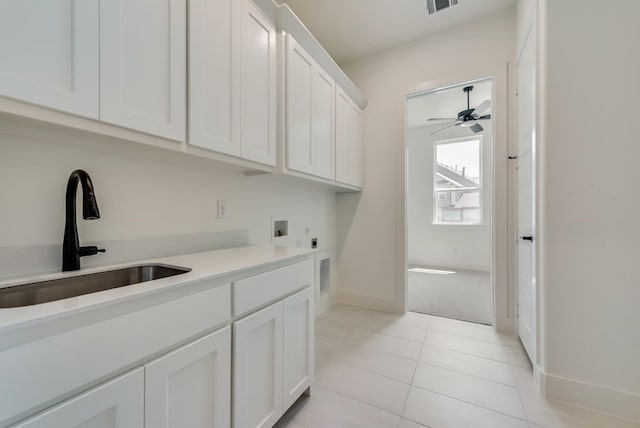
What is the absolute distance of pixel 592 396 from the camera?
1465mm

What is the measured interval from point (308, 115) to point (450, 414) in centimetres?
217

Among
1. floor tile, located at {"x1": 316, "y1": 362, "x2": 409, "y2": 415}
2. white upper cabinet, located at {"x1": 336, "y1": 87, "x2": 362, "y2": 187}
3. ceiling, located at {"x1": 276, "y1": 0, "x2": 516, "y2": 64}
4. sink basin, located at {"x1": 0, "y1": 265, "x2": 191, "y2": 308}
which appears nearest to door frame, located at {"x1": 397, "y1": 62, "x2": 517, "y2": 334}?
ceiling, located at {"x1": 276, "y1": 0, "x2": 516, "y2": 64}

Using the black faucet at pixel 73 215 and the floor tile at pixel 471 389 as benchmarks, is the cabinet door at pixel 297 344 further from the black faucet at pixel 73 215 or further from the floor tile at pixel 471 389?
the black faucet at pixel 73 215

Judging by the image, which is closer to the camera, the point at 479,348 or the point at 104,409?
the point at 104,409

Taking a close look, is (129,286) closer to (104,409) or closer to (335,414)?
(104,409)

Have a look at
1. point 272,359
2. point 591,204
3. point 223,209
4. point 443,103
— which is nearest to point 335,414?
point 272,359

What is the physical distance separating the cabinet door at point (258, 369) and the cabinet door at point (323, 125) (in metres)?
1.28

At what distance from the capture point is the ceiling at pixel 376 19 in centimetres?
232

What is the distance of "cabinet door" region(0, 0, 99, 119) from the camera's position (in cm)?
72

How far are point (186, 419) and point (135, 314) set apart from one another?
1.46 feet

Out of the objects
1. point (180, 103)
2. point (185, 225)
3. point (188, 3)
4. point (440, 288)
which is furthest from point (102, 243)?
point (440, 288)

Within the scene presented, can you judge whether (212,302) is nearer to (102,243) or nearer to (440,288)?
(102,243)

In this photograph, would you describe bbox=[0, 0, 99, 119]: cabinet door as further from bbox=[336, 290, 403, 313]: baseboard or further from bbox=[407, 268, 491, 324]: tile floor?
bbox=[407, 268, 491, 324]: tile floor

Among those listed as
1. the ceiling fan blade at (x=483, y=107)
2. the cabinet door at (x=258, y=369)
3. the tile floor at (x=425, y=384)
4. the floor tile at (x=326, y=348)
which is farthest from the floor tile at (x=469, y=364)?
the ceiling fan blade at (x=483, y=107)
